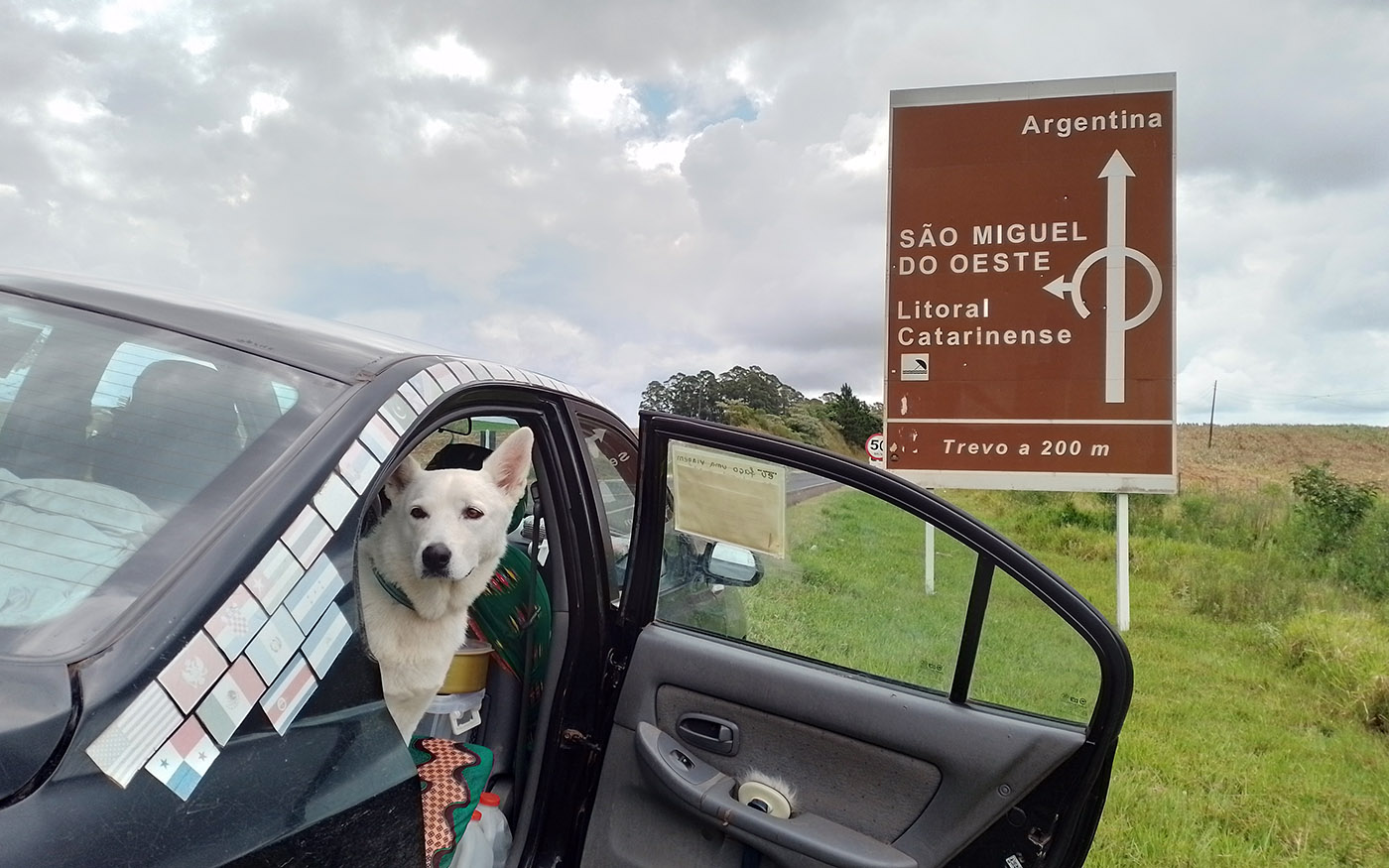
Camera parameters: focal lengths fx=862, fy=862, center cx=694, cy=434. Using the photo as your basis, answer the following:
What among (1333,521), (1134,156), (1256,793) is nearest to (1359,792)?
(1256,793)

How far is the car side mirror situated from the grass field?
7cm

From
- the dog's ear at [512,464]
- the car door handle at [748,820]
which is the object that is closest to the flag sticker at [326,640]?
the dog's ear at [512,464]

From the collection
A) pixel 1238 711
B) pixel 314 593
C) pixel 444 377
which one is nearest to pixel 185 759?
pixel 314 593

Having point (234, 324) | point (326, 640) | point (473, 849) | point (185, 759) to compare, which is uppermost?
point (234, 324)

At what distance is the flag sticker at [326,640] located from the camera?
1.31m

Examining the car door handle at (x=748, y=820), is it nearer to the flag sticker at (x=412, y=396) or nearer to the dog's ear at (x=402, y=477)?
the dog's ear at (x=402, y=477)

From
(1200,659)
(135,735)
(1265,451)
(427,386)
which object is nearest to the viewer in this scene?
(135,735)

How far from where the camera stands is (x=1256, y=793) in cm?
454

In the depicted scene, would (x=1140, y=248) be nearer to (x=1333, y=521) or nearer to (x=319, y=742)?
(x=1333, y=521)

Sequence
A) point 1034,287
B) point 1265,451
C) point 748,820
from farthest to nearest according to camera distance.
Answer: point 1265,451 → point 1034,287 → point 748,820

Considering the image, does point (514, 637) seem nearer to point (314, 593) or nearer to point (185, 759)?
point (314, 593)

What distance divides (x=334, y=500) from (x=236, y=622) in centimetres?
25

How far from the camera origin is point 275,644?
4.06 ft

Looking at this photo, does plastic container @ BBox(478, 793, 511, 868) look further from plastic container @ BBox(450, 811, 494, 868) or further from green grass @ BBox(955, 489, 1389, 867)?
green grass @ BBox(955, 489, 1389, 867)
